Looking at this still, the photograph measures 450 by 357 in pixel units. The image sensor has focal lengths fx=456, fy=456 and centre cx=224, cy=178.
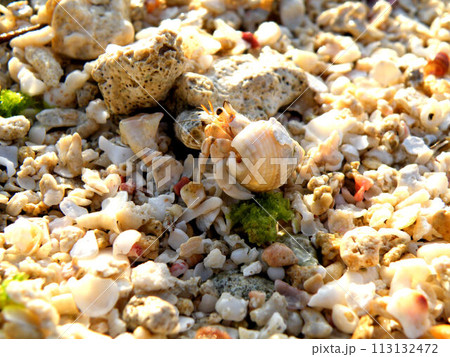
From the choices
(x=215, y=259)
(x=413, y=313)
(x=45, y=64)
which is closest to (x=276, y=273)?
(x=215, y=259)

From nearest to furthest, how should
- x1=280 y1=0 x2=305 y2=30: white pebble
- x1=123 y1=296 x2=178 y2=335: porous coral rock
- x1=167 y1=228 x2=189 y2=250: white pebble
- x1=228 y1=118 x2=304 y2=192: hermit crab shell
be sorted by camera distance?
x1=123 y1=296 x2=178 y2=335: porous coral rock
x1=228 y1=118 x2=304 y2=192: hermit crab shell
x1=167 y1=228 x2=189 y2=250: white pebble
x1=280 y1=0 x2=305 y2=30: white pebble

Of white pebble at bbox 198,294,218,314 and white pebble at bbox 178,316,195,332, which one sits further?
white pebble at bbox 198,294,218,314

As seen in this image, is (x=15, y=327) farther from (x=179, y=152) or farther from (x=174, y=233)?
(x=179, y=152)

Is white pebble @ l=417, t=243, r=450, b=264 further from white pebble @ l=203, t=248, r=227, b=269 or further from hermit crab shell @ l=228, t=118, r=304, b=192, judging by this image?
white pebble @ l=203, t=248, r=227, b=269

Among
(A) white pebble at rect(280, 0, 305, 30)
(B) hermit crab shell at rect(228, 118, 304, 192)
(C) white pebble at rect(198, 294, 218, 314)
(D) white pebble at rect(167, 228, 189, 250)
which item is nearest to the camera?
(C) white pebble at rect(198, 294, 218, 314)

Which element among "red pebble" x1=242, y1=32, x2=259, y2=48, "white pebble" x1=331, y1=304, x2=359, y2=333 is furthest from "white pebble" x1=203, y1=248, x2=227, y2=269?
"red pebble" x1=242, y1=32, x2=259, y2=48
